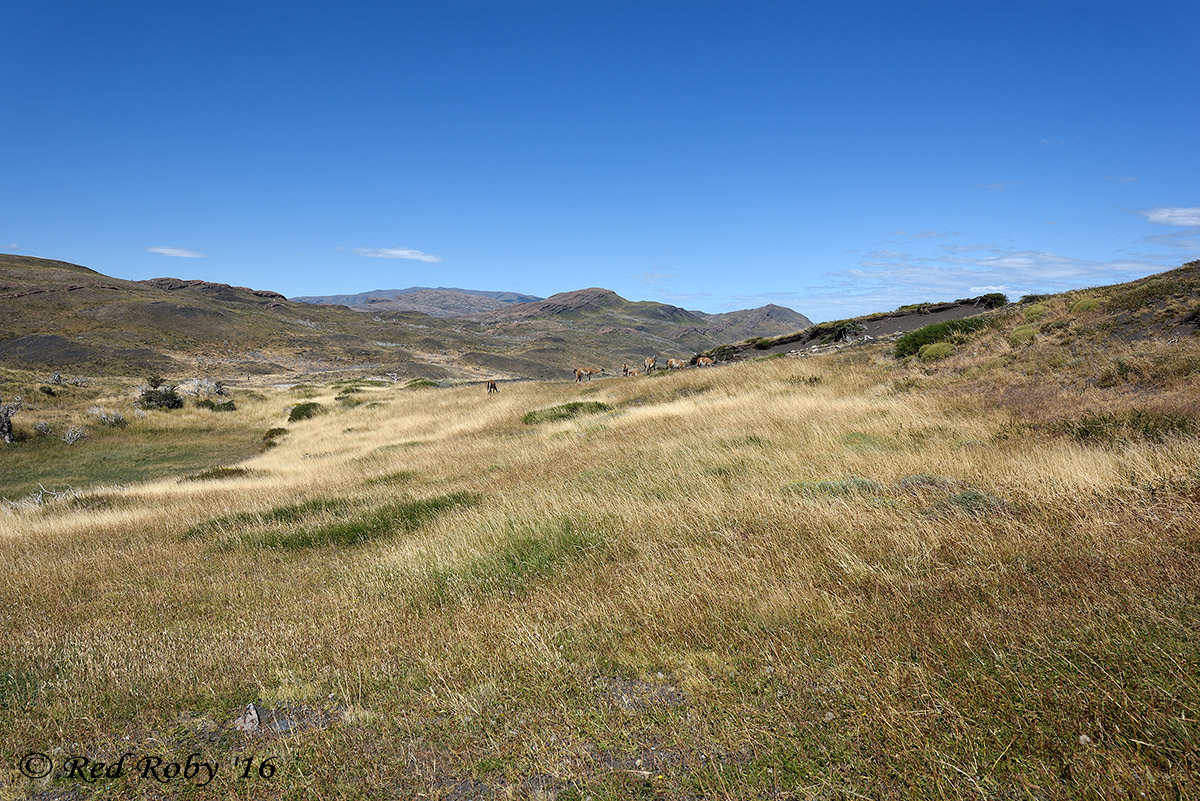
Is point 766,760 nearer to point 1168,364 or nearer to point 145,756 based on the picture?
point 145,756

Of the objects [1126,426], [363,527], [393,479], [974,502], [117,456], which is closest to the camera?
[974,502]

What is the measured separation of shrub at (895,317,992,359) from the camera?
825 inches

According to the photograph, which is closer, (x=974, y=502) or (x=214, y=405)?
(x=974, y=502)

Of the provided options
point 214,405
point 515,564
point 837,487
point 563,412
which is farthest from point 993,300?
point 214,405

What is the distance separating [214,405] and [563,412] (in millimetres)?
28852

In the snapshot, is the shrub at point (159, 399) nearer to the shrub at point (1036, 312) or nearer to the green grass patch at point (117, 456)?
the green grass patch at point (117, 456)

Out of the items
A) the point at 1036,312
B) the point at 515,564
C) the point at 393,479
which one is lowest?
the point at 393,479

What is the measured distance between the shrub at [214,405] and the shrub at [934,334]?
4067 centimetres

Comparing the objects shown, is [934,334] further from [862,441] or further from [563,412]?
[563,412]

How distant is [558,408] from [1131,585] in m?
21.4

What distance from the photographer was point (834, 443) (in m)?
10.1

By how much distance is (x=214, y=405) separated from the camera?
125 ft

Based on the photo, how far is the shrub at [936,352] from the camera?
19.0 m

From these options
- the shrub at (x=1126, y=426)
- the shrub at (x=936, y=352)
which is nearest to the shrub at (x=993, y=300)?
the shrub at (x=936, y=352)
